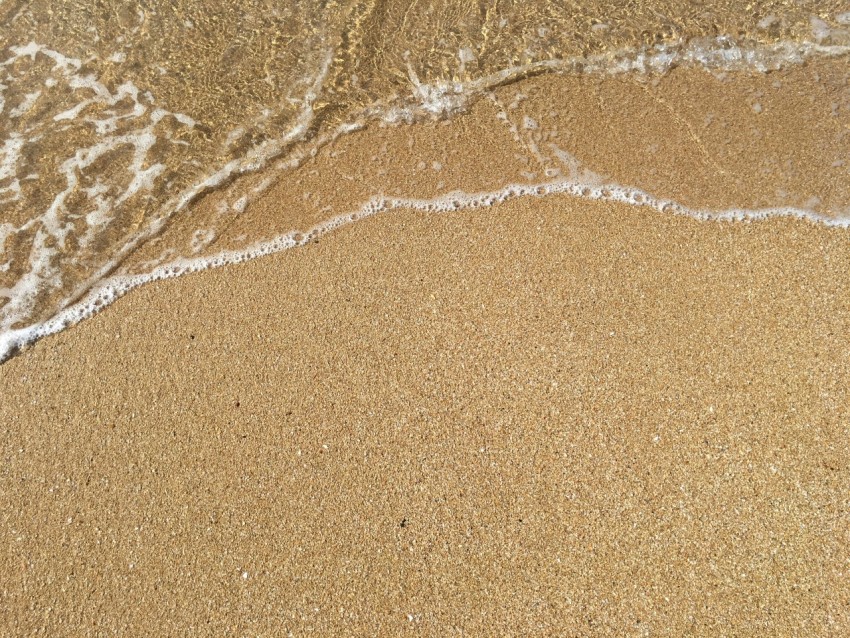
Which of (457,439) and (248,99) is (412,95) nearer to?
(248,99)

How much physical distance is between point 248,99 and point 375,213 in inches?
55.1

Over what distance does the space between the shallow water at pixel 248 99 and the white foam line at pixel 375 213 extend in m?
0.01

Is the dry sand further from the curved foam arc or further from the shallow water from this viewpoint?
Result: the curved foam arc

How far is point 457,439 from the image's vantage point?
9.12 ft

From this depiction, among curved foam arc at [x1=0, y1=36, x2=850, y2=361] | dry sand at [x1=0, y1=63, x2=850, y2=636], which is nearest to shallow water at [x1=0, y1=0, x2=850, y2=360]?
curved foam arc at [x1=0, y1=36, x2=850, y2=361]

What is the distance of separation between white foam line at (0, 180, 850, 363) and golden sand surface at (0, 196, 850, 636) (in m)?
0.08

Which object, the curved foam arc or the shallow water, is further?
the curved foam arc

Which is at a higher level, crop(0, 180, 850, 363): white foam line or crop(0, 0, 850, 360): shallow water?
crop(0, 0, 850, 360): shallow water

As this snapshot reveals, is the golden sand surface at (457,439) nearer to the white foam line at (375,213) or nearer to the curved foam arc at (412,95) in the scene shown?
the white foam line at (375,213)

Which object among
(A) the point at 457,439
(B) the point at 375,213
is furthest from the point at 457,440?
(B) the point at 375,213

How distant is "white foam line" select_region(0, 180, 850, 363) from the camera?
333cm

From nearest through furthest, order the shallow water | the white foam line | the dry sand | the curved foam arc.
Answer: the dry sand, the white foam line, the shallow water, the curved foam arc

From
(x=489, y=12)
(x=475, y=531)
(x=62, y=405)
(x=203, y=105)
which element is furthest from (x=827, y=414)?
(x=203, y=105)

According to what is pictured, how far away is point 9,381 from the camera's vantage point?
3.16 m
